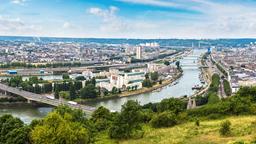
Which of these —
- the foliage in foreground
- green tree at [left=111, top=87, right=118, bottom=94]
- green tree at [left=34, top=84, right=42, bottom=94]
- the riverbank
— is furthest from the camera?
the riverbank

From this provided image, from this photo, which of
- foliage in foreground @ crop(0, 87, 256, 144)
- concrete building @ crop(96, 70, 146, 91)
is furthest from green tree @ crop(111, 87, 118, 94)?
foliage in foreground @ crop(0, 87, 256, 144)

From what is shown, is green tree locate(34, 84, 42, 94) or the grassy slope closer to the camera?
the grassy slope

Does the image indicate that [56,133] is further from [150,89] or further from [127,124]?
[150,89]

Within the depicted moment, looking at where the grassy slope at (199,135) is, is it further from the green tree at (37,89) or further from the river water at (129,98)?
the green tree at (37,89)

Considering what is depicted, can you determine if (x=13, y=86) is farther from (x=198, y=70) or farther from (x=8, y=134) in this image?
(x=198, y=70)

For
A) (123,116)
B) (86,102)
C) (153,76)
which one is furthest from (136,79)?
(123,116)

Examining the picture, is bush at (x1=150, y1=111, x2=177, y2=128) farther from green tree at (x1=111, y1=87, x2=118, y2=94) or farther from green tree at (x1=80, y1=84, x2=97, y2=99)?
green tree at (x1=111, y1=87, x2=118, y2=94)

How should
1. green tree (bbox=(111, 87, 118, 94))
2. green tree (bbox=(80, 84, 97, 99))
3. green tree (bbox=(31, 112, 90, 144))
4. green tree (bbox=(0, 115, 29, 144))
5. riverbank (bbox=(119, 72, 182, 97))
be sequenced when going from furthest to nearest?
riverbank (bbox=(119, 72, 182, 97)) → green tree (bbox=(111, 87, 118, 94)) → green tree (bbox=(80, 84, 97, 99)) → green tree (bbox=(0, 115, 29, 144)) → green tree (bbox=(31, 112, 90, 144))

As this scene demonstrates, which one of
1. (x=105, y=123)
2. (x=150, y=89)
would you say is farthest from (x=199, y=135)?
(x=150, y=89)
